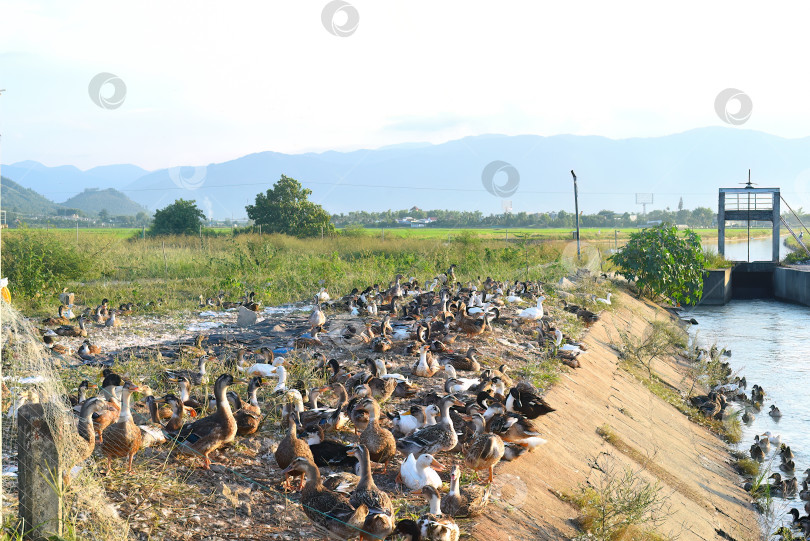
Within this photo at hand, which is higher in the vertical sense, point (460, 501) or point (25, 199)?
point (25, 199)

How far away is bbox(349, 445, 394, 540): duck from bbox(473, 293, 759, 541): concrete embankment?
112cm

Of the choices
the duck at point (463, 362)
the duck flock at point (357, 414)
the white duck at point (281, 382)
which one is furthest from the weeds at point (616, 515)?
the duck at point (463, 362)

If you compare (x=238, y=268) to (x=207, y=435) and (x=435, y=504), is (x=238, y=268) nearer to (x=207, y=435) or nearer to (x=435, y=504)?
(x=207, y=435)

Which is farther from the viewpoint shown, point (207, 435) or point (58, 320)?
point (58, 320)

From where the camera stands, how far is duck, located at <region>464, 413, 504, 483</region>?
7004mm

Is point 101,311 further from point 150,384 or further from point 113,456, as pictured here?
point 113,456

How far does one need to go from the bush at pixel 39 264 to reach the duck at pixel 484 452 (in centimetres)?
1659

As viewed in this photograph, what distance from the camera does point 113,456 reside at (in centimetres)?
619

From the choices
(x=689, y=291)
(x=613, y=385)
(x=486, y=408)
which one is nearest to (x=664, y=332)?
(x=613, y=385)

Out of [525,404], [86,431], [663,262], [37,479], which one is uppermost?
[663,262]

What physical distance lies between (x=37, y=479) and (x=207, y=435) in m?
2.12

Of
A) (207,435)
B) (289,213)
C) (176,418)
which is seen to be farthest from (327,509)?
(289,213)

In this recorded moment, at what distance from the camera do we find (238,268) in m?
25.6

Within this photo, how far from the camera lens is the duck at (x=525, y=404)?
30.3 feet
